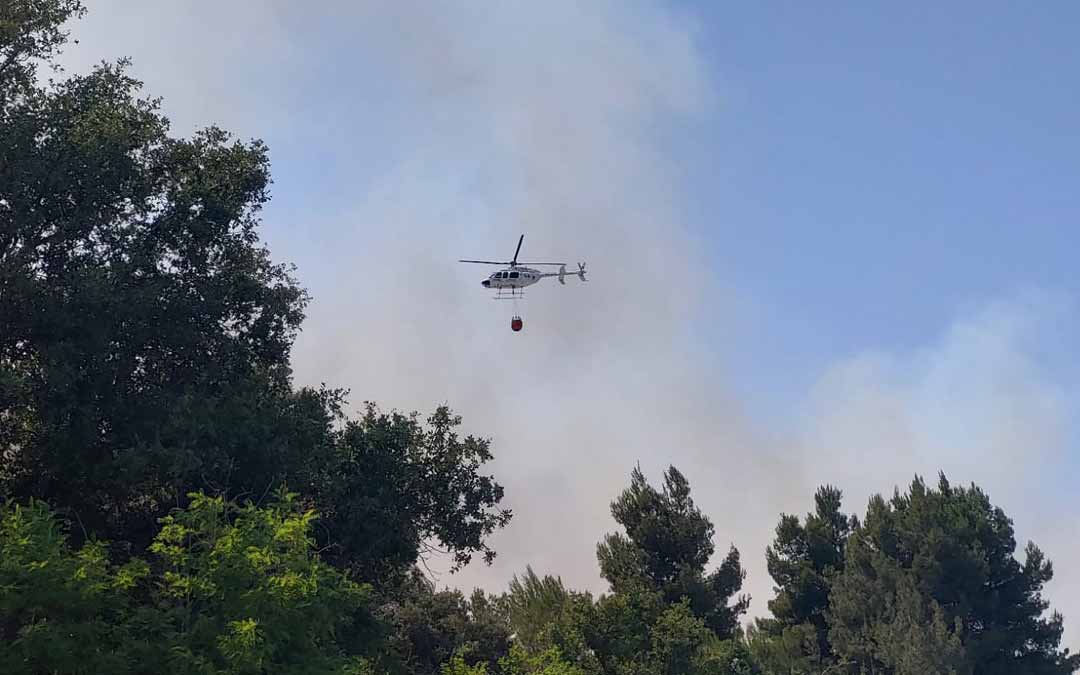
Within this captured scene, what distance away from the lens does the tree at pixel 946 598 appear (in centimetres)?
8262

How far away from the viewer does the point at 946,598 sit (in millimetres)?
86438

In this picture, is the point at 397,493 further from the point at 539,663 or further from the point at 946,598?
the point at 946,598

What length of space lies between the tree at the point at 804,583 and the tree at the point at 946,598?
92.6 inches

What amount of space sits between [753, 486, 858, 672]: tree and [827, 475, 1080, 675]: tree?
2353 millimetres

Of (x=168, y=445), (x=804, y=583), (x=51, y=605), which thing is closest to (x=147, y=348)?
(x=168, y=445)

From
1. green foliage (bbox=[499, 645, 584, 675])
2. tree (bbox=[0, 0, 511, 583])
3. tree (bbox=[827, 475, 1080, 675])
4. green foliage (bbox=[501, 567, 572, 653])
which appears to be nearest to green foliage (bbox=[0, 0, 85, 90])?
tree (bbox=[0, 0, 511, 583])

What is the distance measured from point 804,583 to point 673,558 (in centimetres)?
2059

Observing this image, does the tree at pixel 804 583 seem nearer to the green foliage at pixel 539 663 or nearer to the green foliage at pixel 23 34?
the green foliage at pixel 539 663

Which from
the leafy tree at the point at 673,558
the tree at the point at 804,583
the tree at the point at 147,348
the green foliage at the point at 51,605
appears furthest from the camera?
the tree at the point at 804,583

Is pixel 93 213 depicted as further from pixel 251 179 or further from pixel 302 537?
pixel 302 537

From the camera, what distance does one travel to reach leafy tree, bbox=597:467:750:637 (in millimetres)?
73438

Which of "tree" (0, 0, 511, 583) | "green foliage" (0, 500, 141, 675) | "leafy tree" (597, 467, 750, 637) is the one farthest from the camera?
"leafy tree" (597, 467, 750, 637)

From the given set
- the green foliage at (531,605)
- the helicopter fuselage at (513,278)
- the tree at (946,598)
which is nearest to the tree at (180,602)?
the helicopter fuselage at (513,278)

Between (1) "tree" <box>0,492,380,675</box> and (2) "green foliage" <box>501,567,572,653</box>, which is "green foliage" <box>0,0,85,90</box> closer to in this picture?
(1) "tree" <box>0,492,380,675</box>
